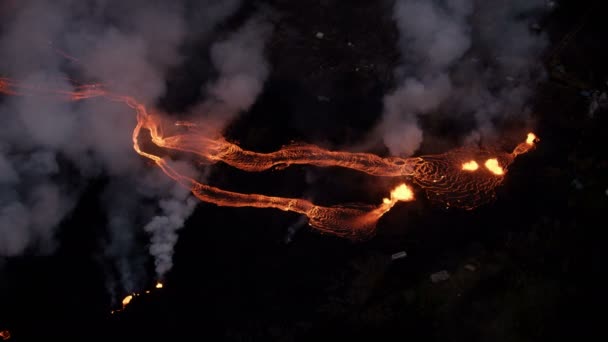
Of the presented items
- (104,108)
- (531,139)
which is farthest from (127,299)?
(531,139)

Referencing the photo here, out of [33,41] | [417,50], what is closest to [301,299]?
[417,50]

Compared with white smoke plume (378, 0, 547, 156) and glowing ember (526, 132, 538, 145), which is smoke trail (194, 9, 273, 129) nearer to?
white smoke plume (378, 0, 547, 156)

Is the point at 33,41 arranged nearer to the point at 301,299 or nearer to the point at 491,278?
the point at 301,299

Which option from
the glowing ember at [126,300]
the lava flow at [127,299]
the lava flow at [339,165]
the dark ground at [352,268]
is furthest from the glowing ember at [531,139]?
the glowing ember at [126,300]

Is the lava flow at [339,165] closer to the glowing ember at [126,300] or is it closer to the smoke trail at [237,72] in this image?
the smoke trail at [237,72]

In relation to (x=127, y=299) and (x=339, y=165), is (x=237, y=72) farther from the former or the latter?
(x=127, y=299)

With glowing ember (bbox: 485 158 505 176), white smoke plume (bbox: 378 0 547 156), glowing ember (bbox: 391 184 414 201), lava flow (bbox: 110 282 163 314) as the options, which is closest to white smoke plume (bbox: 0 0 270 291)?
lava flow (bbox: 110 282 163 314)
